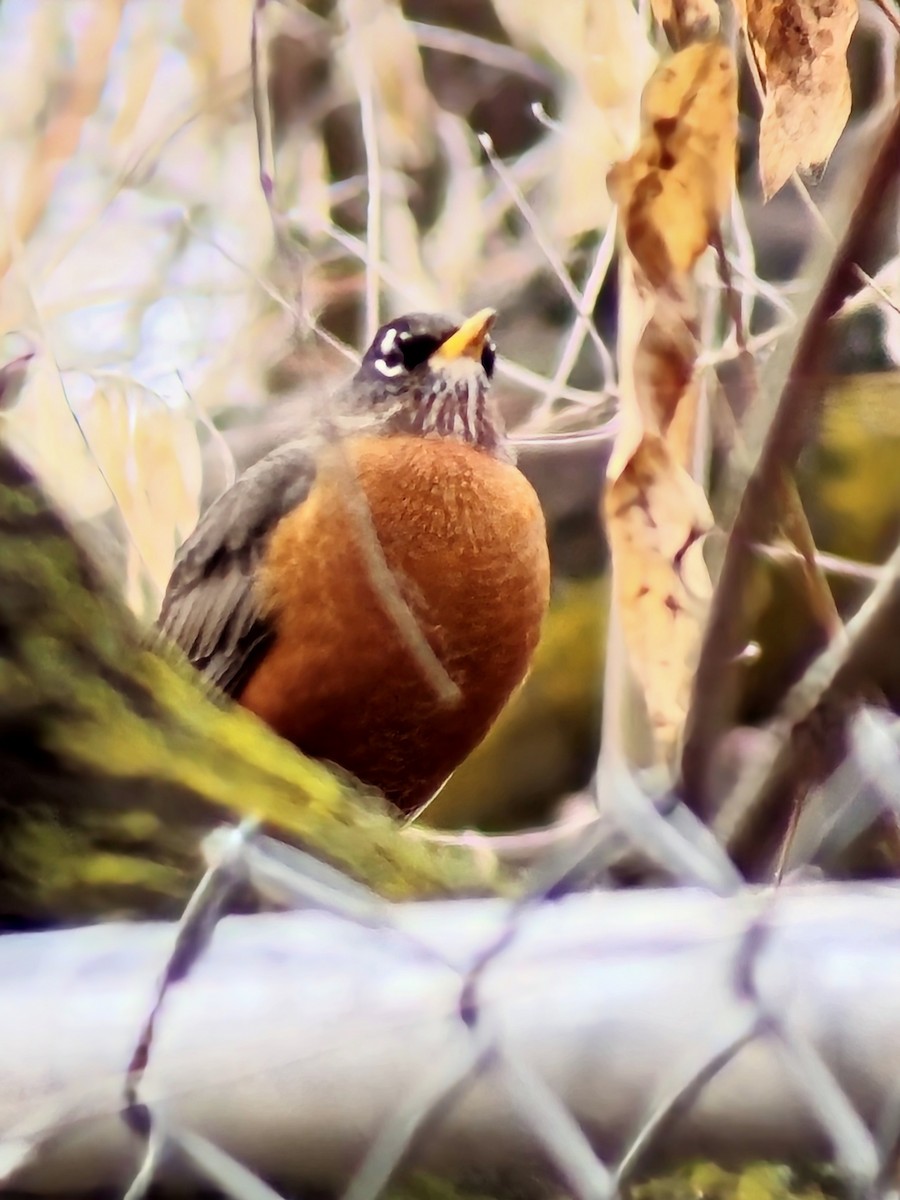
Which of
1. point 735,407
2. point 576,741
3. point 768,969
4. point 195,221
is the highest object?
point 195,221

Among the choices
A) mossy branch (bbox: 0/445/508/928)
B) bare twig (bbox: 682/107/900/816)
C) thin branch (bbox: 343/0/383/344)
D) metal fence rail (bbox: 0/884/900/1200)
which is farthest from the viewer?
thin branch (bbox: 343/0/383/344)

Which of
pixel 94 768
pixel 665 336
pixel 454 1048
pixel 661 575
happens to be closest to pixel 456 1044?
pixel 454 1048

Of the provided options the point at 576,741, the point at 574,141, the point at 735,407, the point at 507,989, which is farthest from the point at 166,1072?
the point at 574,141

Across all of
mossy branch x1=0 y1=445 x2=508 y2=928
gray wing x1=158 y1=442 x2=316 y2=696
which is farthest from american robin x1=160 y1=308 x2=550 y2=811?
mossy branch x1=0 y1=445 x2=508 y2=928

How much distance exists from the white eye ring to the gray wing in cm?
9

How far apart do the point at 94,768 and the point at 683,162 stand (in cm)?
59

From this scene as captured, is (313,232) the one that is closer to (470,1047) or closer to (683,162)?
(683,162)

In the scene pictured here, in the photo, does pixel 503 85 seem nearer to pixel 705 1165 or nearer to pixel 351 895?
pixel 351 895

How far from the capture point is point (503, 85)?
88 cm

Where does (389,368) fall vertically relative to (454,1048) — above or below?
above

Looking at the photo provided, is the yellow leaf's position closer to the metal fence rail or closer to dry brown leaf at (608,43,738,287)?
dry brown leaf at (608,43,738,287)

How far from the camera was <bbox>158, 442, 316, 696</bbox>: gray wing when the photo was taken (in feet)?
2.82

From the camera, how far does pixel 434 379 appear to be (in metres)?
0.94

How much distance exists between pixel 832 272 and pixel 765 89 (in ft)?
0.54
